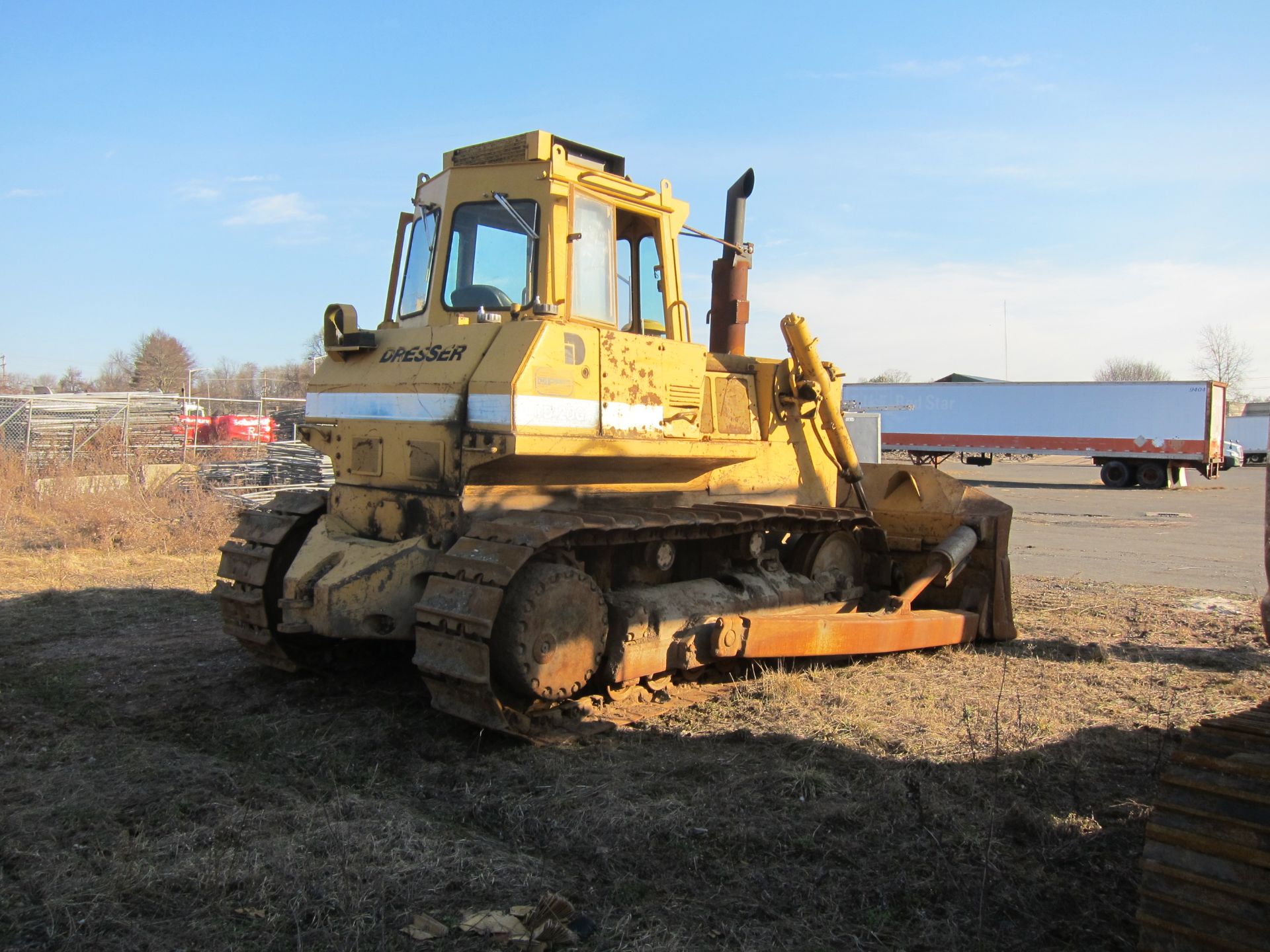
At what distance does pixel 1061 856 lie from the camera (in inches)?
159

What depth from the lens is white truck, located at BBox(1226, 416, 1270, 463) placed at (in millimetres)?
49875

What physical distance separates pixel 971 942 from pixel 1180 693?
4.25m

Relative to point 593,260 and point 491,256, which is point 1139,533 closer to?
point 593,260

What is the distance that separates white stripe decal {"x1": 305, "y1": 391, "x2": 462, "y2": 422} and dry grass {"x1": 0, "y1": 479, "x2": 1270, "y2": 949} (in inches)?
73.7

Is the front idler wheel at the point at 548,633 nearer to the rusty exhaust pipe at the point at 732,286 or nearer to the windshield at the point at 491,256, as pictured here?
the windshield at the point at 491,256

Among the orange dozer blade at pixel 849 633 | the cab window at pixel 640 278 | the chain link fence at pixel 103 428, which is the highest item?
the cab window at pixel 640 278

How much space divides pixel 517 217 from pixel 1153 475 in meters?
30.9

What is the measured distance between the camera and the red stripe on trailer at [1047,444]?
3028cm

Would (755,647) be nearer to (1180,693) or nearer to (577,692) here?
(577,692)

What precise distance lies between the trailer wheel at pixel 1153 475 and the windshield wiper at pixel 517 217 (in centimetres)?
3056

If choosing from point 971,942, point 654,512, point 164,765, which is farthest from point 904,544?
point 164,765

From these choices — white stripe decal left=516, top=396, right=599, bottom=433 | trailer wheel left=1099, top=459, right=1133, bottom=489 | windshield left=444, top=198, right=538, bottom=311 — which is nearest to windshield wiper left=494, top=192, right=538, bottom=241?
windshield left=444, top=198, right=538, bottom=311

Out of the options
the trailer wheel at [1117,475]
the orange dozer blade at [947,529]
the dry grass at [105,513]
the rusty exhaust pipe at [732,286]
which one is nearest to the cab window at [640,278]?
the rusty exhaust pipe at [732,286]

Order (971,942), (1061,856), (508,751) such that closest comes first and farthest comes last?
(971,942) → (1061,856) → (508,751)
